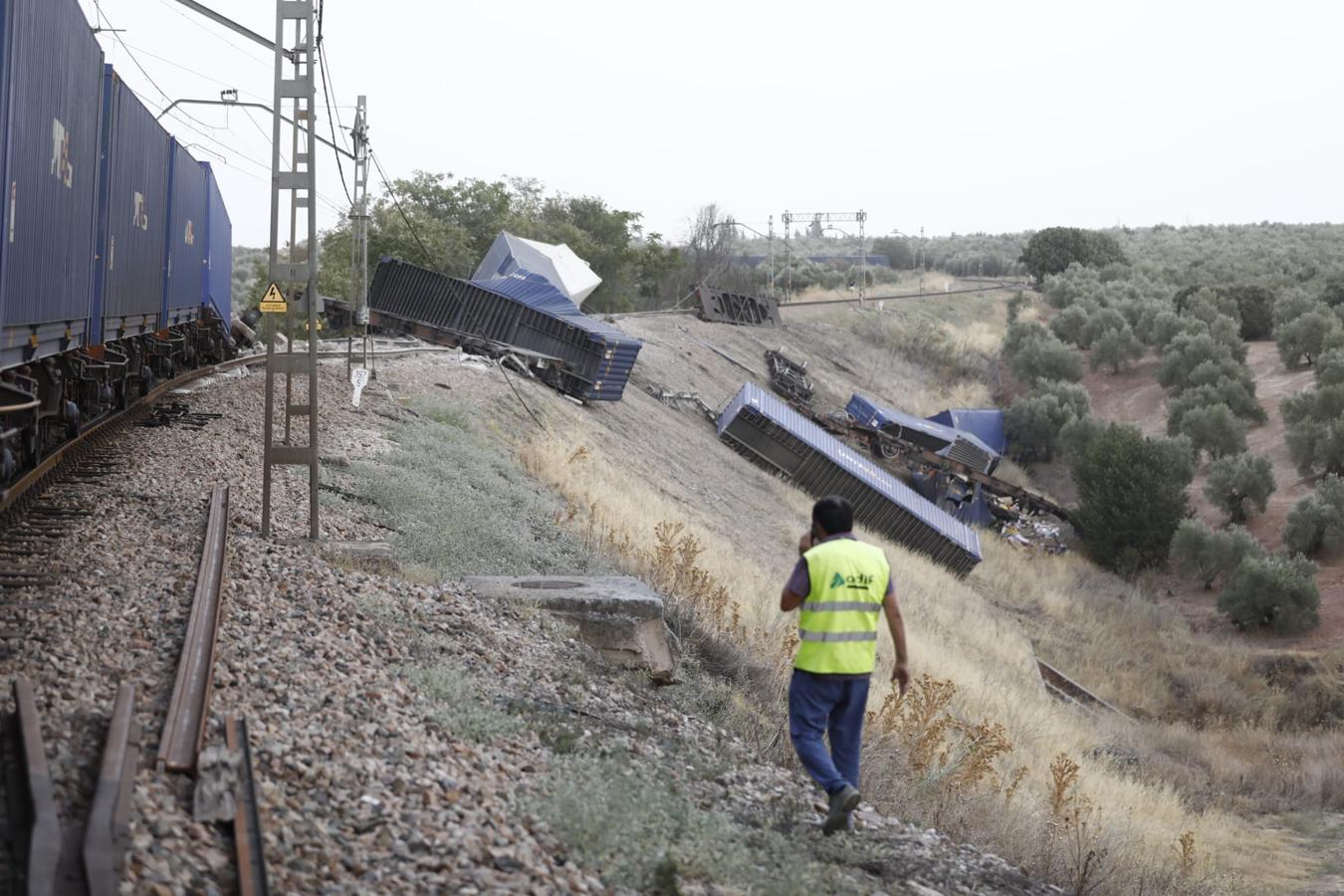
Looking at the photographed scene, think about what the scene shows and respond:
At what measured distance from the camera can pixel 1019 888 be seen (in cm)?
745

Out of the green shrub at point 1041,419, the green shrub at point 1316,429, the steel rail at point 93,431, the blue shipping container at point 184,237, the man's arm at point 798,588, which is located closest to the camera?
the man's arm at point 798,588

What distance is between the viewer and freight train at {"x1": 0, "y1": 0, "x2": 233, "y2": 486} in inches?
382

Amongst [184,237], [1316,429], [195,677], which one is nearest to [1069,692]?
[184,237]

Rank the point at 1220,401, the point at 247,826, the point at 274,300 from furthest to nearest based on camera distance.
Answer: the point at 1220,401 → the point at 274,300 → the point at 247,826

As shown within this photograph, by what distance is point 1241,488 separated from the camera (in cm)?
3806

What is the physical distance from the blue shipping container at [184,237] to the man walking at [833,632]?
15.7m

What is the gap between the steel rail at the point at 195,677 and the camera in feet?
18.0

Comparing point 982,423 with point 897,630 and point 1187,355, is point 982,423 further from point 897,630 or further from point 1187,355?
point 897,630

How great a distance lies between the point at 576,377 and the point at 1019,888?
26.1 m

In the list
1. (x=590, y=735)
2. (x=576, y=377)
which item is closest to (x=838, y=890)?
(x=590, y=735)

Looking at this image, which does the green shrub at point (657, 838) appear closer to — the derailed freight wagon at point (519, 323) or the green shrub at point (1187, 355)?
the derailed freight wagon at point (519, 323)

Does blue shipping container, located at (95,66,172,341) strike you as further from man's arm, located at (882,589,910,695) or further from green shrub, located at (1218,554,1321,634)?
green shrub, located at (1218,554,1321,634)

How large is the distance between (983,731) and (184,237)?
17786 millimetres

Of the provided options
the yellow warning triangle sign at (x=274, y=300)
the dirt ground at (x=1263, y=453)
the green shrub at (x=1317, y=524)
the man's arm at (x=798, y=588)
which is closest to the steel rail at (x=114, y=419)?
the yellow warning triangle sign at (x=274, y=300)
